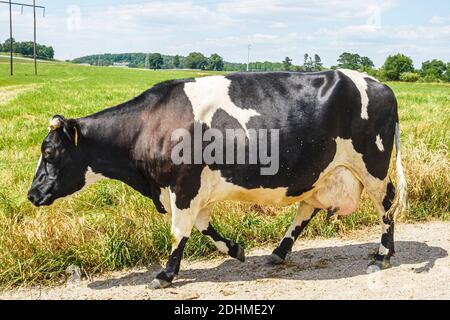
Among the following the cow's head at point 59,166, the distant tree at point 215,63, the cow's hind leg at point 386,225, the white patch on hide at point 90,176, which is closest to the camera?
the cow's head at point 59,166

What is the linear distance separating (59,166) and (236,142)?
1.68 metres

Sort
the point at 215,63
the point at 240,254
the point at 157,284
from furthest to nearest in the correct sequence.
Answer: the point at 215,63 → the point at 240,254 → the point at 157,284

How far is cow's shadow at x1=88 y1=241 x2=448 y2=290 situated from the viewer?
560cm

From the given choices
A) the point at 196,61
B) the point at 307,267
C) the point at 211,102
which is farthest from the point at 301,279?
the point at 196,61

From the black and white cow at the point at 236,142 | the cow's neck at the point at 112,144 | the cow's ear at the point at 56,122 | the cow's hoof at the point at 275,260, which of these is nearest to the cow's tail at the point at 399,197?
the black and white cow at the point at 236,142

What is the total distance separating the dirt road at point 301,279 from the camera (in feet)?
16.6

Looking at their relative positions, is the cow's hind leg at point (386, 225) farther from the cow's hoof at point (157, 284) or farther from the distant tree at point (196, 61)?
the distant tree at point (196, 61)

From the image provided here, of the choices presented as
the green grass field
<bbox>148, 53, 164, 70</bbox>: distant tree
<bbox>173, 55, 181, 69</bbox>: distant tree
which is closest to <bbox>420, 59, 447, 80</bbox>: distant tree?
<bbox>148, 53, 164, 70</bbox>: distant tree

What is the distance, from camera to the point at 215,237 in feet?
19.2

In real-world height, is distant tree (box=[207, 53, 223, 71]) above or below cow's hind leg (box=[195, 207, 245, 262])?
above

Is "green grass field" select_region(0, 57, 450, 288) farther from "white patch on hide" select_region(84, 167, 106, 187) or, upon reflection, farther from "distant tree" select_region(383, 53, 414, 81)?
"distant tree" select_region(383, 53, 414, 81)

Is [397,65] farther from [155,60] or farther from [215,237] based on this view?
[215,237]

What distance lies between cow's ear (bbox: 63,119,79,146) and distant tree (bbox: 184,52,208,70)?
97112mm

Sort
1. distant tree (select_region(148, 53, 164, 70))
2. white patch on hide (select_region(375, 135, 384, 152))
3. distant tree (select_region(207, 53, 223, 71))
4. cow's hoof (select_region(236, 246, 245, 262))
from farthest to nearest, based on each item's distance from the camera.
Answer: distant tree (select_region(148, 53, 164, 70)) < distant tree (select_region(207, 53, 223, 71)) < cow's hoof (select_region(236, 246, 245, 262)) < white patch on hide (select_region(375, 135, 384, 152))
